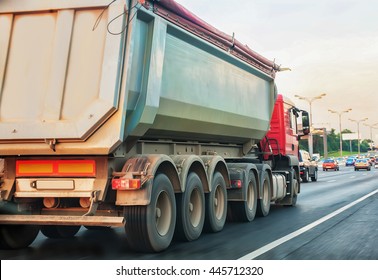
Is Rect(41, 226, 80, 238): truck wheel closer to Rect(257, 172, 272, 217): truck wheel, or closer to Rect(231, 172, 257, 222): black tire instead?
Rect(231, 172, 257, 222): black tire

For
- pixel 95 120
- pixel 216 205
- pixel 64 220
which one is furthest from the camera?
pixel 216 205

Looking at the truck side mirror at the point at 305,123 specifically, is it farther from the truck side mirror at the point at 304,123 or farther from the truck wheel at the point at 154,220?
the truck wheel at the point at 154,220

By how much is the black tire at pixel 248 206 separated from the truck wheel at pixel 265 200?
0.50 metres

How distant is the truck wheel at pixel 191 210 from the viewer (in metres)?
8.41

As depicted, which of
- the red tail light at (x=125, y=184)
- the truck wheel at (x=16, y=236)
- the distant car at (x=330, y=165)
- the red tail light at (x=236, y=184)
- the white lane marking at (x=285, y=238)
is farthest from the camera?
the distant car at (x=330, y=165)

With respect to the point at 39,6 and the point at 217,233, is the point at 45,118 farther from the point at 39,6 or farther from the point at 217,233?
the point at 217,233

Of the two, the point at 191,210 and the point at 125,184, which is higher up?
the point at 125,184

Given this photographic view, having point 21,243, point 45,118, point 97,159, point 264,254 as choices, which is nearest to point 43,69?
point 45,118

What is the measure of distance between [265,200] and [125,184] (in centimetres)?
622

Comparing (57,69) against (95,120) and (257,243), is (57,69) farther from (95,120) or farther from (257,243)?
(257,243)

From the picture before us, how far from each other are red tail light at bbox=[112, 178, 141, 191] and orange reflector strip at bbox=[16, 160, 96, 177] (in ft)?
1.11

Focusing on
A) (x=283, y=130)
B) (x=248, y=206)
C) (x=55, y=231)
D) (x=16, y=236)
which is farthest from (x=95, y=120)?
(x=283, y=130)

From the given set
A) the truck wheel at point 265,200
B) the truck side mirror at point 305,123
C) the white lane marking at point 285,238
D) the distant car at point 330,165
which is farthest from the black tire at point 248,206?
the distant car at point 330,165

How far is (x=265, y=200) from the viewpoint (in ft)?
41.9
